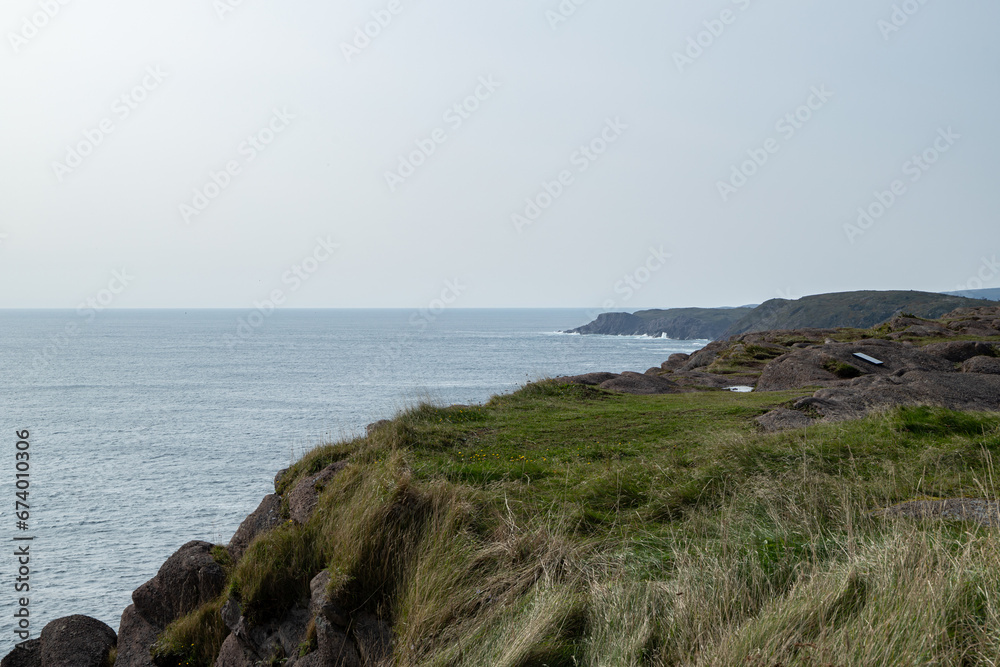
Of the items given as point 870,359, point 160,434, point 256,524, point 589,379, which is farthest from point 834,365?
point 160,434

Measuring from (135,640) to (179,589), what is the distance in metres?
1.05

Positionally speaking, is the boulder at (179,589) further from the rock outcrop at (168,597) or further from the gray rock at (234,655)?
the gray rock at (234,655)

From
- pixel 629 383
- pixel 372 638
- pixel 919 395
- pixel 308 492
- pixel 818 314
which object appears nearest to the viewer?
pixel 372 638

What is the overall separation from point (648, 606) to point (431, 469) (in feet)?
16.1

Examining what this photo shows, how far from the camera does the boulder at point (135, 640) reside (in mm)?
9562

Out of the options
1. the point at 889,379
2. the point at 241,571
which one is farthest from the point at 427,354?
the point at 241,571

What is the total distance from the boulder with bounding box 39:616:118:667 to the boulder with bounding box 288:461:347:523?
4109 millimetres

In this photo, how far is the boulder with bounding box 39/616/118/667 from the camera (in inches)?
412

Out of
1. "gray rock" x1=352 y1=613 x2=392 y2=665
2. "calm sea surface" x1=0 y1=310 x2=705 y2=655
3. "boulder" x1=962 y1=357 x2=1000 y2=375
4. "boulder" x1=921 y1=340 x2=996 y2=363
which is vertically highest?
"boulder" x1=921 y1=340 x2=996 y2=363

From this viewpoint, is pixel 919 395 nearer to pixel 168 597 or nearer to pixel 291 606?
pixel 291 606

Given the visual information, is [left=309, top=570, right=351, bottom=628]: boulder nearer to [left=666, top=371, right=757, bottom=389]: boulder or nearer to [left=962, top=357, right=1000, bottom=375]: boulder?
[left=666, top=371, right=757, bottom=389]: boulder

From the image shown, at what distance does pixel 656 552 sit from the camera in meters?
6.14

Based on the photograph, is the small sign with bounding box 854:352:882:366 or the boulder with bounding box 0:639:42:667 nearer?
the boulder with bounding box 0:639:42:667

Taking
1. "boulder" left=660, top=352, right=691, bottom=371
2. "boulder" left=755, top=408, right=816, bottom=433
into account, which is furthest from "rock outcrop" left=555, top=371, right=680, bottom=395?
"boulder" left=660, top=352, right=691, bottom=371
